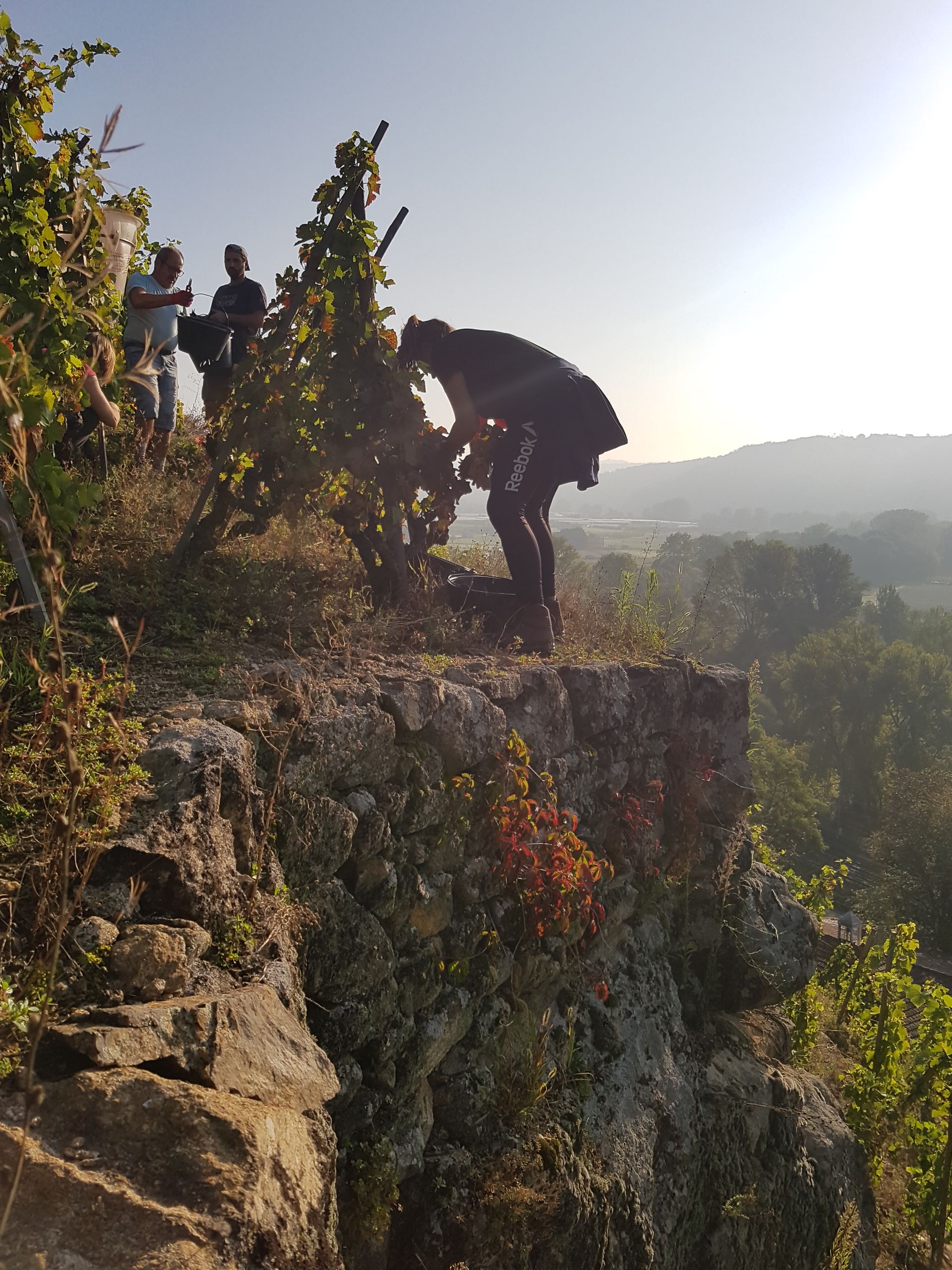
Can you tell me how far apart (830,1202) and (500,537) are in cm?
527

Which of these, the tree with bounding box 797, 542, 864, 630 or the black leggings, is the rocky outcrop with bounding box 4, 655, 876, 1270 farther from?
the tree with bounding box 797, 542, 864, 630

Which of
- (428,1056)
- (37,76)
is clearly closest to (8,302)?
(37,76)

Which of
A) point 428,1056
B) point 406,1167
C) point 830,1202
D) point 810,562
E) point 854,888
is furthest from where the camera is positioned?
point 810,562

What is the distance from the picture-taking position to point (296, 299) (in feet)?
14.1

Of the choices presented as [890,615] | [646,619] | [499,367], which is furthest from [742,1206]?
[890,615]

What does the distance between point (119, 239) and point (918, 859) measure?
33196 mm

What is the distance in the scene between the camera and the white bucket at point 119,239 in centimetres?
297

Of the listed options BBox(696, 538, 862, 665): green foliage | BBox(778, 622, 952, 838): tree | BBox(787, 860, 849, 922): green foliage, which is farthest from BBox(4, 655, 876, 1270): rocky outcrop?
BBox(696, 538, 862, 665): green foliage

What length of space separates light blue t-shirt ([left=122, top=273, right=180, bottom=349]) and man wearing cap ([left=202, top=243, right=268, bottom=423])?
77cm

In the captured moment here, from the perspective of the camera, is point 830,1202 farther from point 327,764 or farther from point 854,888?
point 854,888

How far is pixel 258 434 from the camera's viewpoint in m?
4.21

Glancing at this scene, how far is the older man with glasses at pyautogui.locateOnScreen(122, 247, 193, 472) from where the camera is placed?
491 centimetres

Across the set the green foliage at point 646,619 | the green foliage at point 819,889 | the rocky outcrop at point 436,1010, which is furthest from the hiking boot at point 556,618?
the green foliage at point 819,889

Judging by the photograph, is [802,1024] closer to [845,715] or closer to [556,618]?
[556,618]
